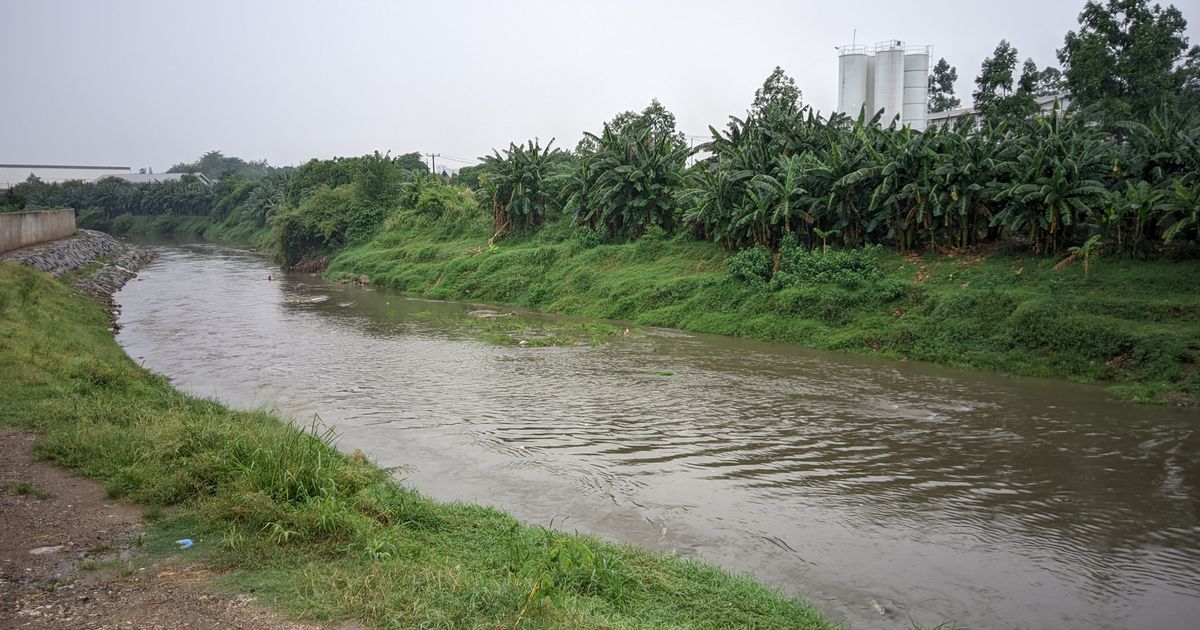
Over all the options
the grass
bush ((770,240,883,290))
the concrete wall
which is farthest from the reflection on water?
the concrete wall

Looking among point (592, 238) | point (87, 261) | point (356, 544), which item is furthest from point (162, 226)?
point (356, 544)

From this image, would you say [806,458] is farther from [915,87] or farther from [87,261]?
[87,261]

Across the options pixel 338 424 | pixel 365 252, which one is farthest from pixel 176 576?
pixel 365 252

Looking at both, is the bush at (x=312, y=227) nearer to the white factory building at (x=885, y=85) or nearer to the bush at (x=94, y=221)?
the white factory building at (x=885, y=85)

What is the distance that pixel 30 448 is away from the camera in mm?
8141

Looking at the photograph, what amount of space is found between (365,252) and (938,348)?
90.7ft

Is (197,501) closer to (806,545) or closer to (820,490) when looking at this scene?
(806,545)

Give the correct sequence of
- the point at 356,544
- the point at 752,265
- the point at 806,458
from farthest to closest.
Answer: the point at 752,265, the point at 806,458, the point at 356,544

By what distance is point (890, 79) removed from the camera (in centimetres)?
3519

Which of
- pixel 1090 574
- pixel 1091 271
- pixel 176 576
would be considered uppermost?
pixel 1091 271

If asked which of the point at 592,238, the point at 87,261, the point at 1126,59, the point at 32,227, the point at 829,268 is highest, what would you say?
the point at 1126,59

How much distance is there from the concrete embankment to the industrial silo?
105 feet

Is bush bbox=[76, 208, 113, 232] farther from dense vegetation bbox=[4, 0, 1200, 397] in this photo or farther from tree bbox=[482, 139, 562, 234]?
tree bbox=[482, 139, 562, 234]

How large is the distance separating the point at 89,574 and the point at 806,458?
26.8 feet
